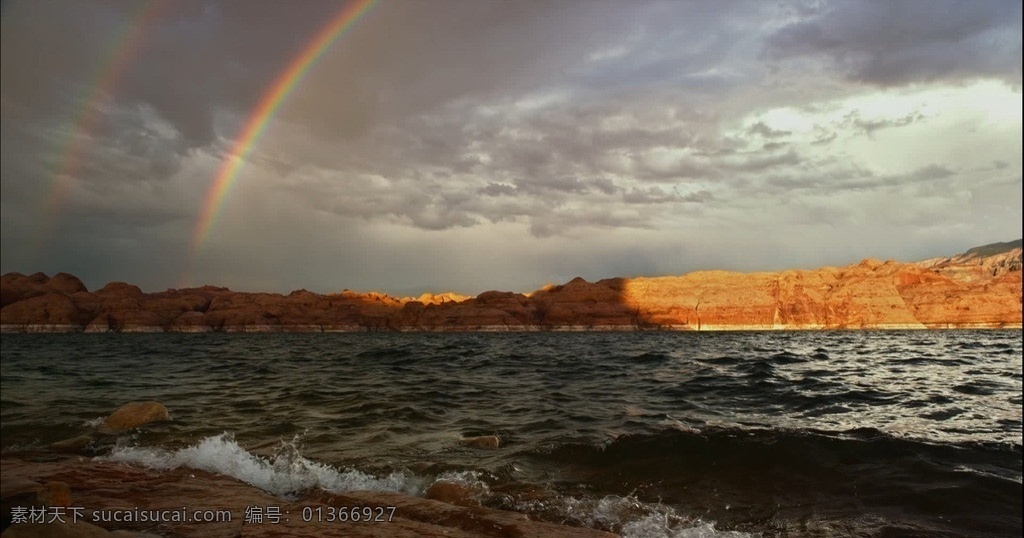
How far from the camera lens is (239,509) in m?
6.29

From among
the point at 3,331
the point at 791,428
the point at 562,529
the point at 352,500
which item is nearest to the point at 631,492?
the point at 562,529

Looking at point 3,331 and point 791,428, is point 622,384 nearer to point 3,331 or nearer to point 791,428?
point 791,428

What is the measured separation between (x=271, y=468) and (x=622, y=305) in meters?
162

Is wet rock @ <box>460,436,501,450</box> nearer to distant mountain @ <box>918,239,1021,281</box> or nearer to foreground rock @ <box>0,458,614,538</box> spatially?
foreground rock @ <box>0,458,614,538</box>

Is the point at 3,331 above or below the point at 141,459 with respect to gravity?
below

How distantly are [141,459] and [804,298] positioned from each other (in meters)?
170

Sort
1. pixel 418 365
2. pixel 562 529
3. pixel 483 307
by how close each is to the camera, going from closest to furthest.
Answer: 1. pixel 562 529
2. pixel 418 365
3. pixel 483 307

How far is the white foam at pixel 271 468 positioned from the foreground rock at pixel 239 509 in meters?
0.59

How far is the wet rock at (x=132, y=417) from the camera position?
1241 cm

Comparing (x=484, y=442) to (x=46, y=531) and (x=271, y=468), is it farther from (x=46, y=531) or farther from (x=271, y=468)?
(x=46, y=531)

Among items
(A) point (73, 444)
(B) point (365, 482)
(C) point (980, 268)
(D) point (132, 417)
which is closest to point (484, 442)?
(B) point (365, 482)

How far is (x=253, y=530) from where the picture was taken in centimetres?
532

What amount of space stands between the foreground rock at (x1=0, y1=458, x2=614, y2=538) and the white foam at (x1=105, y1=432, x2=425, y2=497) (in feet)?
1.93

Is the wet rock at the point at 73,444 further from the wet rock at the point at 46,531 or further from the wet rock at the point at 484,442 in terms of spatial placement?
the wet rock at the point at 46,531
